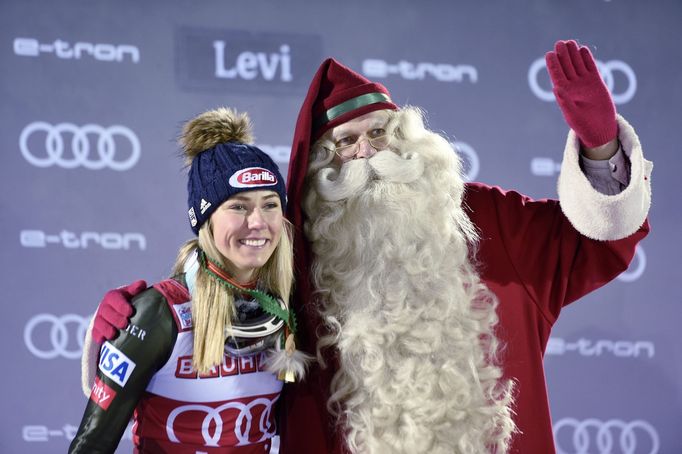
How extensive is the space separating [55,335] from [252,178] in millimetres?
1767

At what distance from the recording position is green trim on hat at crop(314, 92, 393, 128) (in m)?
1.91

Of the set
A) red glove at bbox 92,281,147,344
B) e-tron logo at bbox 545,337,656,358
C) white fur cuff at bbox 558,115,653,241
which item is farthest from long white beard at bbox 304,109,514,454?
e-tron logo at bbox 545,337,656,358

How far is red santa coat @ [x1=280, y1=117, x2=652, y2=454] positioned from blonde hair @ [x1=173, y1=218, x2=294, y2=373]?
0.08 metres

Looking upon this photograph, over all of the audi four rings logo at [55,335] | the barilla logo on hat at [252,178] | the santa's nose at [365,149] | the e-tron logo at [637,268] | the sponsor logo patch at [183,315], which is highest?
the santa's nose at [365,149]

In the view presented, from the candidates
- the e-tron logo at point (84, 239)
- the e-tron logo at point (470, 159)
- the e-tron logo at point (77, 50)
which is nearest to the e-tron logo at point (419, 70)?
the e-tron logo at point (470, 159)

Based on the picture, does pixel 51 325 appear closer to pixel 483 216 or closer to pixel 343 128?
pixel 343 128

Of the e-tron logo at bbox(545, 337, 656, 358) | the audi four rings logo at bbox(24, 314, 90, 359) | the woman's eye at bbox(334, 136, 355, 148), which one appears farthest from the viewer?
the e-tron logo at bbox(545, 337, 656, 358)

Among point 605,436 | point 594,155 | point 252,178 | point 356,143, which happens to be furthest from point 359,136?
point 605,436

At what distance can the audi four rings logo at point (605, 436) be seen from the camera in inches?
137

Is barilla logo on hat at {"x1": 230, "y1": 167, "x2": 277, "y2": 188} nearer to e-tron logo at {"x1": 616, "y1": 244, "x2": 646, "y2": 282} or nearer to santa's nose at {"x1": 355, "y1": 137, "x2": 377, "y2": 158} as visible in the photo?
santa's nose at {"x1": 355, "y1": 137, "x2": 377, "y2": 158}

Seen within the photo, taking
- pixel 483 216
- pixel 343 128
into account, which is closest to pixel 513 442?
pixel 483 216

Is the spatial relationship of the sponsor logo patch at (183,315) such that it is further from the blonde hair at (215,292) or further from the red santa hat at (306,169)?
the red santa hat at (306,169)

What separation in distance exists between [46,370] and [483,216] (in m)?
2.04

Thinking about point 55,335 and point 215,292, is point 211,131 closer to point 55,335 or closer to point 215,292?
point 215,292
